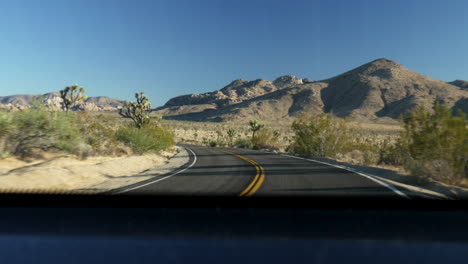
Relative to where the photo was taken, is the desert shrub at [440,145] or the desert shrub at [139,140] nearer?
the desert shrub at [440,145]

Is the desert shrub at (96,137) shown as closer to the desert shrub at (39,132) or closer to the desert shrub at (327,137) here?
the desert shrub at (39,132)

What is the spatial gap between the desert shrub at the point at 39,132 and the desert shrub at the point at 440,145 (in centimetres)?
1530

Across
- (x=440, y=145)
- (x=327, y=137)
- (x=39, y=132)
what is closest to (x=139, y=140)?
(x=39, y=132)

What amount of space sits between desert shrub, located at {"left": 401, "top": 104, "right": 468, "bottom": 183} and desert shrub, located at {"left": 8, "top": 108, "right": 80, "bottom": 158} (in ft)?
50.2

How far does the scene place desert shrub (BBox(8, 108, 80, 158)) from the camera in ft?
41.2

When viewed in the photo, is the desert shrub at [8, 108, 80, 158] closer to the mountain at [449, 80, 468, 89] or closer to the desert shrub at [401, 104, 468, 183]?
the desert shrub at [401, 104, 468, 183]

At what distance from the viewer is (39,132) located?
13.1 metres

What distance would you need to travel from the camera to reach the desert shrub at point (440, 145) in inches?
392

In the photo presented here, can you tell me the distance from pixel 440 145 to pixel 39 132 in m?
16.5

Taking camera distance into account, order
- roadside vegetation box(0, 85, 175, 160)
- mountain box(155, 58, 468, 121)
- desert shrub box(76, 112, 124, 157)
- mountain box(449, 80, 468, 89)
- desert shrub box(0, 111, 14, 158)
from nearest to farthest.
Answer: desert shrub box(0, 111, 14, 158) < roadside vegetation box(0, 85, 175, 160) < desert shrub box(76, 112, 124, 157) < mountain box(155, 58, 468, 121) < mountain box(449, 80, 468, 89)

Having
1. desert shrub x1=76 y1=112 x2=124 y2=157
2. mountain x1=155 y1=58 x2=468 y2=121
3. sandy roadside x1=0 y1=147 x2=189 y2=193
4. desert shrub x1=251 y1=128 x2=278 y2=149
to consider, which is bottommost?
desert shrub x1=251 y1=128 x2=278 y2=149

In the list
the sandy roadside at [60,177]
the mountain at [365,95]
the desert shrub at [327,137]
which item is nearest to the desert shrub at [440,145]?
the desert shrub at [327,137]

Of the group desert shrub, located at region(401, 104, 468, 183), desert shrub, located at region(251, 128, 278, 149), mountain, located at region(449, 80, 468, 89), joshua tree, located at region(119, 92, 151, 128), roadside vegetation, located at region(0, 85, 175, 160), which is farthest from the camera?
mountain, located at region(449, 80, 468, 89)

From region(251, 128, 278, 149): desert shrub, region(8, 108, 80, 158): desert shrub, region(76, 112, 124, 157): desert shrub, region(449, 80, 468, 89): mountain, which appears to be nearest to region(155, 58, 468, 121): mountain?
region(449, 80, 468, 89): mountain
